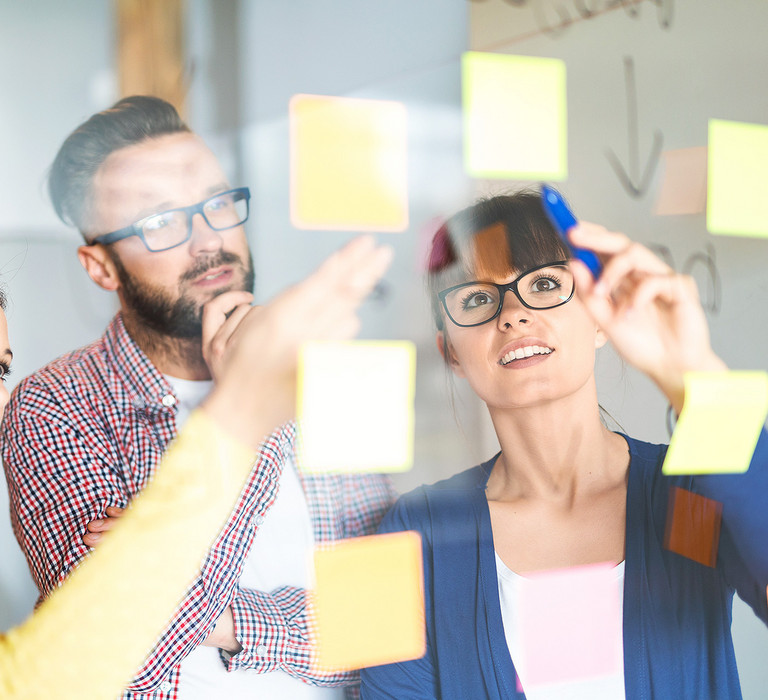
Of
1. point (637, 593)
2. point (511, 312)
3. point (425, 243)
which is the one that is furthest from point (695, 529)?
point (425, 243)

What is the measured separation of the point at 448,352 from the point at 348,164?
0.24m

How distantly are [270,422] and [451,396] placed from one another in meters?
0.21

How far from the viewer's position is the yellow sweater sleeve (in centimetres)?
69

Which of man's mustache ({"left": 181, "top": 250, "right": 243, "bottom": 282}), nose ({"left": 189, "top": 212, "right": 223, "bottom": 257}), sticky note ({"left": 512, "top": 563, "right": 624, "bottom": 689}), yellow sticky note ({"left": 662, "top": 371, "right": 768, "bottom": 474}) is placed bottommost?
sticky note ({"left": 512, "top": 563, "right": 624, "bottom": 689})

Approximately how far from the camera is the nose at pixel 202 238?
75 cm

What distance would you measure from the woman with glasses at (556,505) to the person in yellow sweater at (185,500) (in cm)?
14

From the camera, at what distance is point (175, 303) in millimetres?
761

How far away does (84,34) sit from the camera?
0.71 m

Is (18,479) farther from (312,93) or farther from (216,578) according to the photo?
(312,93)

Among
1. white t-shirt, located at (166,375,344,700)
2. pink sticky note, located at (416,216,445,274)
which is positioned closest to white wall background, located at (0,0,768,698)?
pink sticky note, located at (416,216,445,274)

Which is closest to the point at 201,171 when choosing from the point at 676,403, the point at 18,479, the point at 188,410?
the point at 188,410

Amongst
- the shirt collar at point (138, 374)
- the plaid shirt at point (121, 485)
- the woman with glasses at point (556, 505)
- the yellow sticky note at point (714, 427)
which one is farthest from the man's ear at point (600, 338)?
the shirt collar at point (138, 374)

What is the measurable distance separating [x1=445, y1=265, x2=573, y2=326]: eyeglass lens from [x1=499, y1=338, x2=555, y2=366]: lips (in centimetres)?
4

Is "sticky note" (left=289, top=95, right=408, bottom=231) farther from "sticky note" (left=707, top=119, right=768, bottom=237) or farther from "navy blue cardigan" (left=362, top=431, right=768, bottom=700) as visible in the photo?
"sticky note" (left=707, top=119, right=768, bottom=237)
